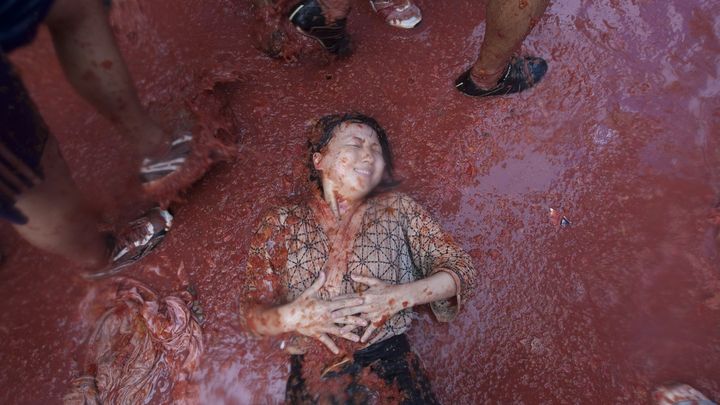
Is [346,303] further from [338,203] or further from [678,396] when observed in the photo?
[678,396]

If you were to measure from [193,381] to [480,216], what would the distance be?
77.0 inches

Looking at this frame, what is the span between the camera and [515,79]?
323 cm

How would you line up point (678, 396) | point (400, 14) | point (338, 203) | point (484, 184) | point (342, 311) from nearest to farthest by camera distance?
point (342, 311) → point (678, 396) → point (338, 203) → point (484, 184) → point (400, 14)

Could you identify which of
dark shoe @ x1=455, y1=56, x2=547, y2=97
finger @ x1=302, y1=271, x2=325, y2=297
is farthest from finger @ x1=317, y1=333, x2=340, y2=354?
dark shoe @ x1=455, y1=56, x2=547, y2=97

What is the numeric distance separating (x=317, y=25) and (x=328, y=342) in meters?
1.86

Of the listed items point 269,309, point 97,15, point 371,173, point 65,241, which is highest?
point 97,15

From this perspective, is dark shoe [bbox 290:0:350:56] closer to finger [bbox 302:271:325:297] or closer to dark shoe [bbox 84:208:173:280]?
dark shoe [bbox 84:208:173:280]

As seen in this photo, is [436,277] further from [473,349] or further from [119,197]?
[119,197]

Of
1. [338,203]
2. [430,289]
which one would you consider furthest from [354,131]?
[430,289]

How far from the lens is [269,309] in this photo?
2.31 meters

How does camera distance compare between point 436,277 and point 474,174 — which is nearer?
point 436,277

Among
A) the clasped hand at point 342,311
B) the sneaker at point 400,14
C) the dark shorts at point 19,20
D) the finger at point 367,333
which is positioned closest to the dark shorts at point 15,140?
the dark shorts at point 19,20

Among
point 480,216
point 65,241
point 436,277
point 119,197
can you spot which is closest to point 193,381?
point 65,241

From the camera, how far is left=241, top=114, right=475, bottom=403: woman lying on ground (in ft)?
7.43
